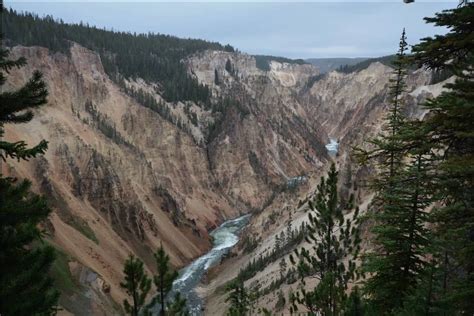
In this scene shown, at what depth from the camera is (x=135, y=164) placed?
77375 mm

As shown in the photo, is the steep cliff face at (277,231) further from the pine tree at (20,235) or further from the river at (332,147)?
the river at (332,147)

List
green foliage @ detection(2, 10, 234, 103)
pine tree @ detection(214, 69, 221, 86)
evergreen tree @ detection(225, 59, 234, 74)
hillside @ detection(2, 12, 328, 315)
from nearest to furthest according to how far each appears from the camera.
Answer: hillside @ detection(2, 12, 328, 315), green foliage @ detection(2, 10, 234, 103), pine tree @ detection(214, 69, 221, 86), evergreen tree @ detection(225, 59, 234, 74)

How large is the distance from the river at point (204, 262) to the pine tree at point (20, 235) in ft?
116

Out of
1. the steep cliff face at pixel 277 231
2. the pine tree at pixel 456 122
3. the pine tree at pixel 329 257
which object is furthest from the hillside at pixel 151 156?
the pine tree at pixel 456 122

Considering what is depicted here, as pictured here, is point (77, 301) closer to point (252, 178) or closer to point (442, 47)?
point (442, 47)

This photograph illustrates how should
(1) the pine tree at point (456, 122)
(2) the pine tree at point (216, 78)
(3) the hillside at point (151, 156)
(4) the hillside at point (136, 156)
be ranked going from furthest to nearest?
1. (2) the pine tree at point (216, 78)
2. (4) the hillside at point (136, 156)
3. (3) the hillside at point (151, 156)
4. (1) the pine tree at point (456, 122)

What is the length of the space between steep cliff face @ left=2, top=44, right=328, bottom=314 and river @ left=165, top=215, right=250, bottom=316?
6.01 ft

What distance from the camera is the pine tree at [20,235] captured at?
813cm

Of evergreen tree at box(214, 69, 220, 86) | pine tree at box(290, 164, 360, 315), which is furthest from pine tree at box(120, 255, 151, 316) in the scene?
evergreen tree at box(214, 69, 220, 86)

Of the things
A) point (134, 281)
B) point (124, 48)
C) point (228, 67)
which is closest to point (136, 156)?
point (134, 281)

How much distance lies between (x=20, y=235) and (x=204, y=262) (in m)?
61.2

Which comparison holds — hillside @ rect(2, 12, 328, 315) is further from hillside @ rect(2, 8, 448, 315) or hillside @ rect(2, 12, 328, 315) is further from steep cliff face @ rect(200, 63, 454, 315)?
steep cliff face @ rect(200, 63, 454, 315)

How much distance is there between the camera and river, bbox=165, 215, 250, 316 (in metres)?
54.6

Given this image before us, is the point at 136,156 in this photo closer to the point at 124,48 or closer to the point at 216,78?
the point at 124,48
